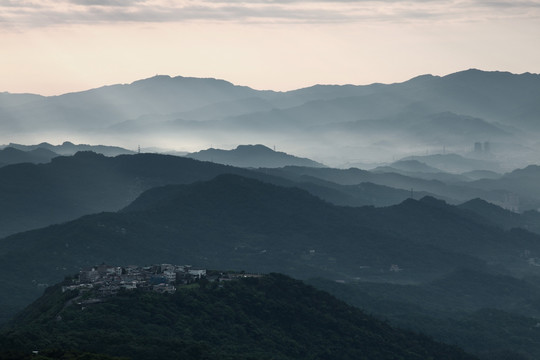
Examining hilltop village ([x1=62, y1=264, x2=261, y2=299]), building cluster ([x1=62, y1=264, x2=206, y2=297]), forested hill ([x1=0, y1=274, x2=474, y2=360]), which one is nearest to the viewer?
forested hill ([x1=0, y1=274, x2=474, y2=360])

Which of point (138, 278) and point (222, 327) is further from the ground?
point (138, 278)

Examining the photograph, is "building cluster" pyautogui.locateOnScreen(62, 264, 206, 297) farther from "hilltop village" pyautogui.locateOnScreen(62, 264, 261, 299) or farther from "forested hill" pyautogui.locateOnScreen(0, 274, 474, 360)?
"forested hill" pyautogui.locateOnScreen(0, 274, 474, 360)

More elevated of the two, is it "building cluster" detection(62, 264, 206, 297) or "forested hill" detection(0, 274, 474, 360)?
"building cluster" detection(62, 264, 206, 297)

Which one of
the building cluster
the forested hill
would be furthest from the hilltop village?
the forested hill

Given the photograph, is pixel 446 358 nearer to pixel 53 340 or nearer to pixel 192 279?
pixel 192 279

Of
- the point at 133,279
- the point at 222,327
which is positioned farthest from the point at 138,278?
the point at 222,327

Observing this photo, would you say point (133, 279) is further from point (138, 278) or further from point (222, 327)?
point (222, 327)
